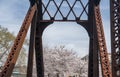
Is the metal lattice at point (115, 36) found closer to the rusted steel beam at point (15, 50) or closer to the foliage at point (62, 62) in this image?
the rusted steel beam at point (15, 50)

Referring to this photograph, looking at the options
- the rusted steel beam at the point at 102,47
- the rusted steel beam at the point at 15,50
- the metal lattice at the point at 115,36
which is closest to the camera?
the metal lattice at the point at 115,36

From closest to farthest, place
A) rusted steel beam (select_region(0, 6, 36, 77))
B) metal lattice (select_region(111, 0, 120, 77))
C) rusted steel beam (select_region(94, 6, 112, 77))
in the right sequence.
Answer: metal lattice (select_region(111, 0, 120, 77)) < rusted steel beam (select_region(94, 6, 112, 77)) < rusted steel beam (select_region(0, 6, 36, 77))

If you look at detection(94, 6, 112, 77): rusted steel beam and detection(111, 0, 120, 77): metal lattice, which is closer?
detection(111, 0, 120, 77): metal lattice

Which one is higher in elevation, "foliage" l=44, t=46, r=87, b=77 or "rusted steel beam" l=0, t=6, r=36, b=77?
"foliage" l=44, t=46, r=87, b=77

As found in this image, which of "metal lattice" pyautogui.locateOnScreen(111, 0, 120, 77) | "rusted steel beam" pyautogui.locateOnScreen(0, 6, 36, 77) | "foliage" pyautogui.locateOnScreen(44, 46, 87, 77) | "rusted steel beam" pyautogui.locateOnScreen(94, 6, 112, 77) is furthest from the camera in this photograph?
"foliage" pyautogui.locateOnScreen(44, 46, 87, 77)

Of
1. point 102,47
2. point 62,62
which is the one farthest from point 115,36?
point 62,62

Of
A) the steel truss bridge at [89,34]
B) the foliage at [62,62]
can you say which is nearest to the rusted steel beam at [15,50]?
the steel truss bridge at [89,34]

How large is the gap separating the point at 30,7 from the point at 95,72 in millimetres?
4428

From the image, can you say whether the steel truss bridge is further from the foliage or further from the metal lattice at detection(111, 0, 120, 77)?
the foliage

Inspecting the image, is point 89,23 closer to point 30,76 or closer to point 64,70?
point 30,76

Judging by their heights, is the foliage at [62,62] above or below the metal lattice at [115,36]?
above

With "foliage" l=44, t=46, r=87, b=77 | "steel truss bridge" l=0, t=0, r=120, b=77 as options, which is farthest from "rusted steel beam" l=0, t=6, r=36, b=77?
"foliage" l=44, t=46, r=87, b=77

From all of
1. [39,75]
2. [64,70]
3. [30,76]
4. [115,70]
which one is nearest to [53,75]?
[64,70]

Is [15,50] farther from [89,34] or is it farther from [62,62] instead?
[62,62]
